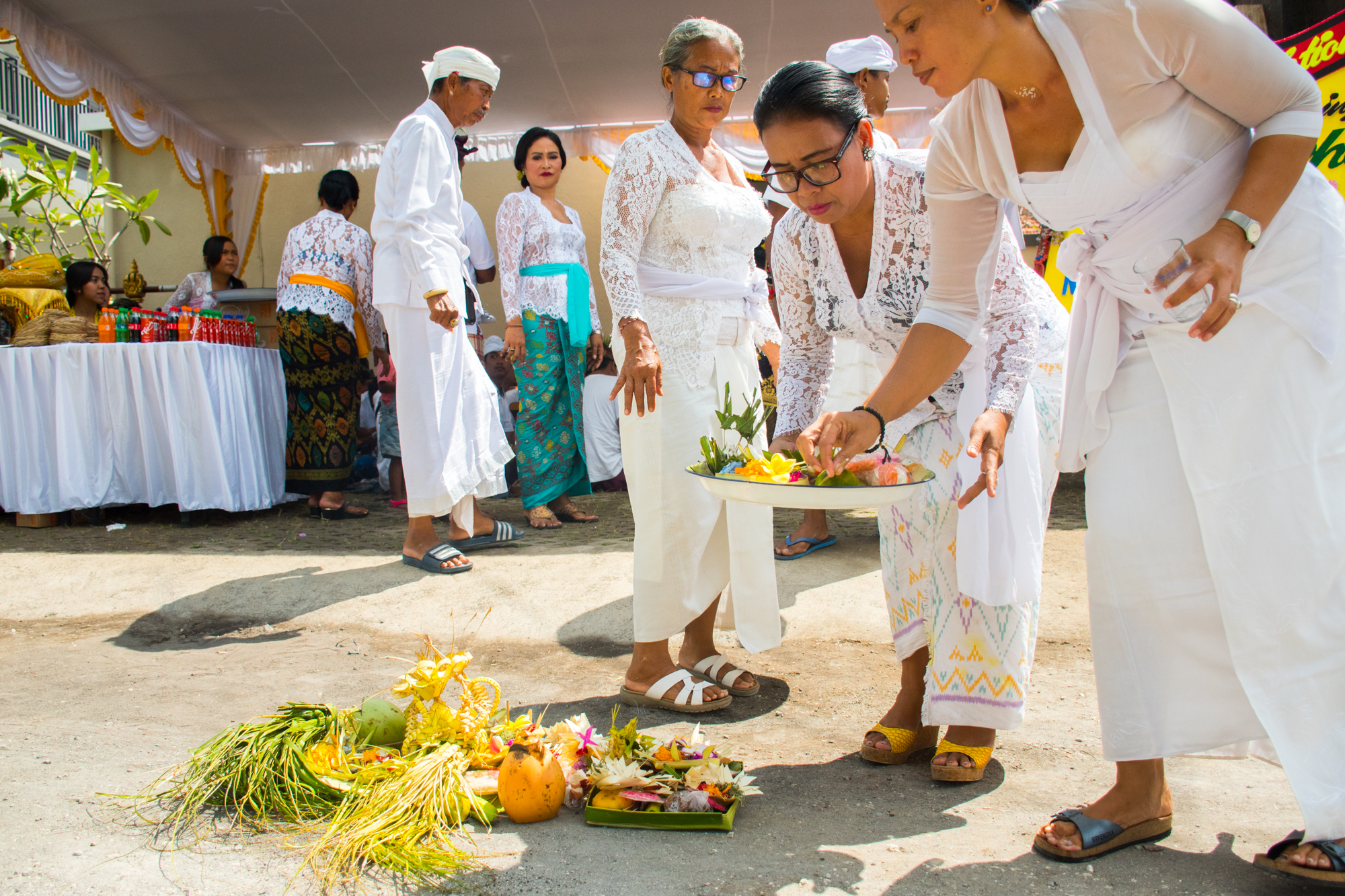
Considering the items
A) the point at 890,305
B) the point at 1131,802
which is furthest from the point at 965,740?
the point at 890,305

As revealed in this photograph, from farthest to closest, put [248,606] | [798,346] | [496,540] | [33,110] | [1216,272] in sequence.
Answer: [33,110] → [496,540] → [248,606] → [798,346] → [1216,272]

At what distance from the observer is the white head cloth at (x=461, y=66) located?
3.88 metres

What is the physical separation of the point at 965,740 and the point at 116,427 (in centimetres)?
509

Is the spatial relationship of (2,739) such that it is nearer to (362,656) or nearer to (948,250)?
(362,656)

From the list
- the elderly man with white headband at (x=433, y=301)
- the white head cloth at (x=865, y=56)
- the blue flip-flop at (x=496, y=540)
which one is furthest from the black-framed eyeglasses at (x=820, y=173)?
the blue flip-flop at (x=496, y=540)

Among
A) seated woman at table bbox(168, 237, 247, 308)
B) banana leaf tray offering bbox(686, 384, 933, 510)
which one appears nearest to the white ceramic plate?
banana leaf tray offering bbox(686, 384, 933, 510)

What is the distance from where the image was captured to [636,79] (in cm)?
729

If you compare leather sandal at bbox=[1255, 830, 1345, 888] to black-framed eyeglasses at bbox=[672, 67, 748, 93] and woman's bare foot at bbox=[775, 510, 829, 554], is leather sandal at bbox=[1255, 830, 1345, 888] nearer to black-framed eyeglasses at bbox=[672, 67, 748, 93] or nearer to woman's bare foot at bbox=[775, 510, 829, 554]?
black-framed eyeglasses at bbox=[672, 67, 748, 93]

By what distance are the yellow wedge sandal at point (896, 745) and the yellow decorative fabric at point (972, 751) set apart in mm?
127

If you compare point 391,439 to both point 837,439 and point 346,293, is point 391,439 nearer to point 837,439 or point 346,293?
point 346,293

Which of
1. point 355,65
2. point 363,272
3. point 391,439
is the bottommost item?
point 391,439

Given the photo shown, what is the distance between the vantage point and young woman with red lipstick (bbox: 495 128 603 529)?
16.1 ft

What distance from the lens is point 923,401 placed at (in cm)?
212

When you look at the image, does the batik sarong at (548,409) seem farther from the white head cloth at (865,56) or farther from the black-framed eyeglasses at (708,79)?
the black-framed eyeglasses at (708,79)
